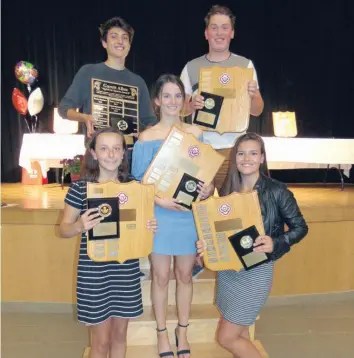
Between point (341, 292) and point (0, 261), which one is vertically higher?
point (0, 261)

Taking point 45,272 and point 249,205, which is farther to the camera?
point 45,272

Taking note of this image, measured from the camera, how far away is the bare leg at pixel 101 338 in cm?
183

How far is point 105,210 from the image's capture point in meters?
1.72

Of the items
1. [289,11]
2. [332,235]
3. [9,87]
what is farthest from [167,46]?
[332,235]

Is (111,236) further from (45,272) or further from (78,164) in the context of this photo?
(78,164)

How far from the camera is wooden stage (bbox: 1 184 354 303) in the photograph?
3.19 meters

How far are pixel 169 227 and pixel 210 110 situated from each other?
0.51 m

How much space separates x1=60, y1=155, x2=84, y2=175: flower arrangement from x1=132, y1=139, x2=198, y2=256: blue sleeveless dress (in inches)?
106

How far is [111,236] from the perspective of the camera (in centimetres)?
174

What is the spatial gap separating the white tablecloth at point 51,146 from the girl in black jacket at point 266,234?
306 centimetres

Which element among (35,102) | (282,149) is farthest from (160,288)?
(35,102)

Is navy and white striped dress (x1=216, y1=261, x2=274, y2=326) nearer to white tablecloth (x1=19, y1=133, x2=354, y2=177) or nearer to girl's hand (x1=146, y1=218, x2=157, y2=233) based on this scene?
girl's hand (x1=146, y1=218, x2=157, y2=233)

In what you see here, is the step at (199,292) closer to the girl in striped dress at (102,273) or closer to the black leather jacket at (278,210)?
the girl in striped dress at (102,273)

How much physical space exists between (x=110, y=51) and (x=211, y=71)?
52 cm
